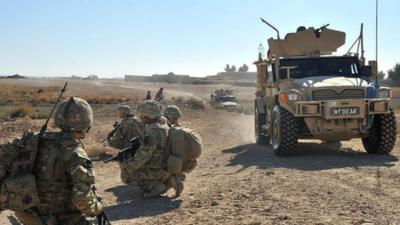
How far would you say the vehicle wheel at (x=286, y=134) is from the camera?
11.6 m

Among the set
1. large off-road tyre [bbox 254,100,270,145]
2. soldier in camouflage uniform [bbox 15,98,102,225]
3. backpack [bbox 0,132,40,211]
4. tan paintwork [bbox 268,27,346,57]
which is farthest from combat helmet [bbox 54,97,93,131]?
large off-road tyre [bbox 254,100,270,145]

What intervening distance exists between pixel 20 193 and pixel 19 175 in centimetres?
14

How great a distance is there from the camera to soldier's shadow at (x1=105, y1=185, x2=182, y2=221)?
749 cm

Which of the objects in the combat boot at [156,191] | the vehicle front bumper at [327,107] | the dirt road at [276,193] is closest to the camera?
the dirt road at [276,193]

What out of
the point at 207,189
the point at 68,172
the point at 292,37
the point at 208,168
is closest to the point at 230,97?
the point at 292,37

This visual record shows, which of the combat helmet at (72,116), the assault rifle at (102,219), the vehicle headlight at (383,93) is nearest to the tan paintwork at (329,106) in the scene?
the vehicle headlight at (383,93)

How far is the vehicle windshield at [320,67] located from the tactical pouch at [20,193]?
30.0 feet

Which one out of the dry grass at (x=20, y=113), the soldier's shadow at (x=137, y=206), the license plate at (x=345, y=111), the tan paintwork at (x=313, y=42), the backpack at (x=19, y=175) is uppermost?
the tan paintwork at (x=313, y=42)

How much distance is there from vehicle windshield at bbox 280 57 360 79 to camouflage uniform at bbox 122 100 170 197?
17.4ft

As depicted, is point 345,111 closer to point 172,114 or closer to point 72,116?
point 172,114

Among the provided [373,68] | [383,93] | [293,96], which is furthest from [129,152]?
[373,68]

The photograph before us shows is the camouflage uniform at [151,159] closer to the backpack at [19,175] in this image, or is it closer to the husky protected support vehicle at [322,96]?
the backpack at [19,175]

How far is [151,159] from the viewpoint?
804cm

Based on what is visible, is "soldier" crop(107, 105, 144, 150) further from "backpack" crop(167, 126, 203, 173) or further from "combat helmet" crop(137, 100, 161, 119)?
"backpack" crop(167, 126, 203, 173)
